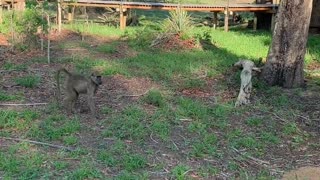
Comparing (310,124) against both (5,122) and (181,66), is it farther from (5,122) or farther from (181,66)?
(5,122)

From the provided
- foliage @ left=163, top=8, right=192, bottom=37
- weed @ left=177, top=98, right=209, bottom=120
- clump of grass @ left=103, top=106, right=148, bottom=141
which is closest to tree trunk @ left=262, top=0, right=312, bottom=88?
weed @ left=177, top=98, right=209, bottom=120

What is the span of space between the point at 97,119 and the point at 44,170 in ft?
5.19

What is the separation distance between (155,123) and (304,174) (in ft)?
6.42

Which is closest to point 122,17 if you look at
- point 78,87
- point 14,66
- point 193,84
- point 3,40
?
point 3,40

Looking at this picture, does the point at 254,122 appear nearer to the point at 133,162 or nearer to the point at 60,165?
the point at 133,162

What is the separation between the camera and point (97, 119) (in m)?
6.24

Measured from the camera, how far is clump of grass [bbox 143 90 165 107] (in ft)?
22.7

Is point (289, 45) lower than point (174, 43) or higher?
higher

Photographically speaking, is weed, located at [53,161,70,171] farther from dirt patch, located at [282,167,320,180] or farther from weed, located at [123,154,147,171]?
dirt patch, located at [282,167,320,180]

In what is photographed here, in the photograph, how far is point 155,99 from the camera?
6965 mm

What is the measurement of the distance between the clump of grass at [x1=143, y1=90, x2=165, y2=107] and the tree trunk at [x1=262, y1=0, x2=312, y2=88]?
2.28 metres

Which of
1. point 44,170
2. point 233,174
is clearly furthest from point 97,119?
point 233,174

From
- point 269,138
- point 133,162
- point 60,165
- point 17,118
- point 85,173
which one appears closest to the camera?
point 85,173

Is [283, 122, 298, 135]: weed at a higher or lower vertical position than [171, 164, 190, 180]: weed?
higher
